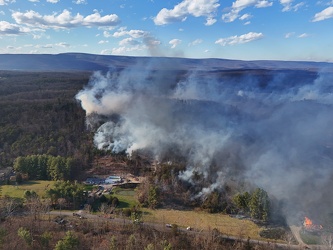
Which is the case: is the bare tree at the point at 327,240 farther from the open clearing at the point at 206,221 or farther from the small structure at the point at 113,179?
the small structure at the point at 113,179

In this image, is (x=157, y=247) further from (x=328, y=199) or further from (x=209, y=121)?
(x=209, y=121)

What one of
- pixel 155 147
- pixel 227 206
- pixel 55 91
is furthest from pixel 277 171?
pixel 55 91

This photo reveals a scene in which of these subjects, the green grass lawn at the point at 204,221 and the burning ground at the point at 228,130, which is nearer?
the green grass lawn at the point at 204,221

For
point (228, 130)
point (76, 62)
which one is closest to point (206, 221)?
point (228, 130)

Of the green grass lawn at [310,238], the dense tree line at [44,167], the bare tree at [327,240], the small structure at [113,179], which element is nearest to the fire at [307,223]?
the green grass lawn at [310,238]

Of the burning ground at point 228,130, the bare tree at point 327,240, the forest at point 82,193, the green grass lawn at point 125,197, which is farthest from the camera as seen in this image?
the burning ground at point 228,130

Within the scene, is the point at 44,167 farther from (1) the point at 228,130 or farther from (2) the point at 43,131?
(1) the point at 228,130

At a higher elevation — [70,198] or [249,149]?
[249,149]

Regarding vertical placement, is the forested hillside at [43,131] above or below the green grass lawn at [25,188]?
above
